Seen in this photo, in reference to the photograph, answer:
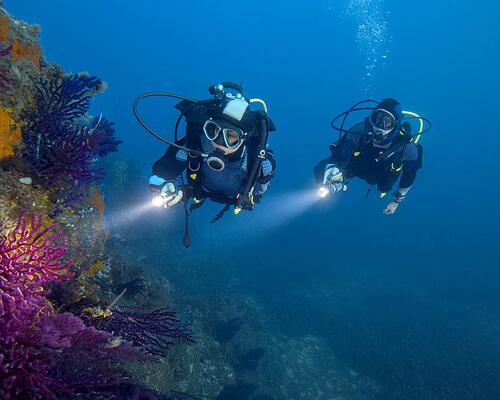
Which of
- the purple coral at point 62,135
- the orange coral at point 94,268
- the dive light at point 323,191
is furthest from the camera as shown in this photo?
the dive light at point 323,191

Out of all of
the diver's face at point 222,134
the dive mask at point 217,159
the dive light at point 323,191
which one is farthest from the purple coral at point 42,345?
the dive light at point 323,191

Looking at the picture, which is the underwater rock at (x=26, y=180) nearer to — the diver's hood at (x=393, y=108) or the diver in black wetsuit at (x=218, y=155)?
the diver in black wetsuit at (x=218, y=155)

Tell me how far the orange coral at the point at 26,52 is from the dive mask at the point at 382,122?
6.02 meters

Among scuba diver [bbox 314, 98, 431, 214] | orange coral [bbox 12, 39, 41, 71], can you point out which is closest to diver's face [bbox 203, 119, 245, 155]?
orange coral [bbox 12, 39, 41, 71]

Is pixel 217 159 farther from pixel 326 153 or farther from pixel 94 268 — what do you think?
pixel 326 153

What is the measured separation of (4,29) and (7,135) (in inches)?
62.3

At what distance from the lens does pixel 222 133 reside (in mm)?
4859

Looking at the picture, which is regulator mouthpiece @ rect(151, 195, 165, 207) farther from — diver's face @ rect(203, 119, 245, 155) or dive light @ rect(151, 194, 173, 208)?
diver's face @ rect(203, 119, 245, 155)

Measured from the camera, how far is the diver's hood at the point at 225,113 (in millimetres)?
4828

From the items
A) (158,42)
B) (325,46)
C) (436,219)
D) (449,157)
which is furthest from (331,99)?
(436,219)

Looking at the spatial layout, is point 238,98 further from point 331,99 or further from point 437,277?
point 331,99

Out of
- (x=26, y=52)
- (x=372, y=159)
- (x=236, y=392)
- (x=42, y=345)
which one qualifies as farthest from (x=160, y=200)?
(x=236, y=392)

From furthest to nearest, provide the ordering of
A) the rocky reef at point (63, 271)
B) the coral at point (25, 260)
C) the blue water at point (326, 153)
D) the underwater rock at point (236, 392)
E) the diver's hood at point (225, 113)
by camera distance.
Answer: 1. the blue water at point (326, 153)
2. the underwater rock at point (236, 392)
3. the diver's hood at point (225, 113)
4. the coral at point (25, 260)
5. the rocky reef at point (63, 271)

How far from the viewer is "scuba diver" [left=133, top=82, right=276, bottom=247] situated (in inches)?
192
